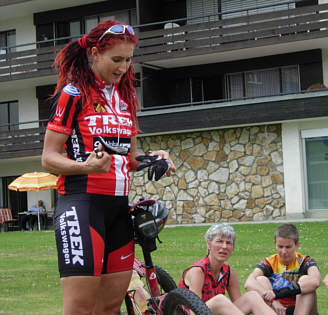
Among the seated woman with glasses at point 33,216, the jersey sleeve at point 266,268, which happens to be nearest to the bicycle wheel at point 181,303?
the jersey sleeve at point 266,268

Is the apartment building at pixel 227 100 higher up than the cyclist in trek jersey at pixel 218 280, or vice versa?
the apartment building at pixel 227 100

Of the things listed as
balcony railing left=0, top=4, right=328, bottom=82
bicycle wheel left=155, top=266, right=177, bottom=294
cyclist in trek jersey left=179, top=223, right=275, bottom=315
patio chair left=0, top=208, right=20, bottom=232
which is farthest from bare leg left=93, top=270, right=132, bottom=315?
patio chair left=0, top=208, right=20, bottom=232

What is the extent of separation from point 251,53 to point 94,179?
2159 cm

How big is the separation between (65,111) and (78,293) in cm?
92

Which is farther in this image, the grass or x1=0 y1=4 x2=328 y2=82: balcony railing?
x1=0 y1=4 x2=328 y2=82: balcony railing

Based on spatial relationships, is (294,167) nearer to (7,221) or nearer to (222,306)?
(7,221)

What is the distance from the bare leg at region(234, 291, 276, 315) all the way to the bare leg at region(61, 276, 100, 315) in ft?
6.93

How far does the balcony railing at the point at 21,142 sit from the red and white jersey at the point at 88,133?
944 inches

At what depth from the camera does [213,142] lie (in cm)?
2378

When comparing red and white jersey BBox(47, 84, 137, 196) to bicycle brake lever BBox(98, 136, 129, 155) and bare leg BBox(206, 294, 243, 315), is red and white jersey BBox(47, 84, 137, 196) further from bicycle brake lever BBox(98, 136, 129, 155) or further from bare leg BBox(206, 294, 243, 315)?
bare leg BBox(206, 294, 243, 315)

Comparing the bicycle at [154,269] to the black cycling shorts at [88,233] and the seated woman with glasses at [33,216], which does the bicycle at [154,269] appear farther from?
the seated woman with glasses at [33,216]

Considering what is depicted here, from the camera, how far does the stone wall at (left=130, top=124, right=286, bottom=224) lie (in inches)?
900

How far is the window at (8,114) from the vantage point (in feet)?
100.0

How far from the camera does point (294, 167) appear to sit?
74.0 feet
